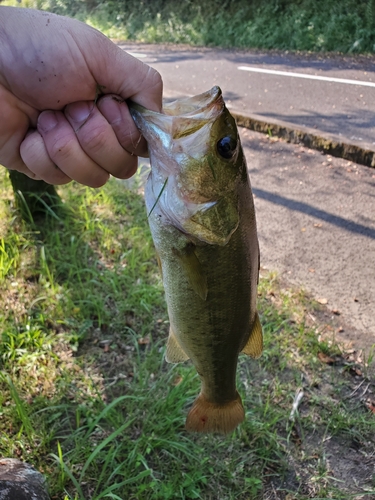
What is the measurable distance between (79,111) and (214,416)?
1389mm

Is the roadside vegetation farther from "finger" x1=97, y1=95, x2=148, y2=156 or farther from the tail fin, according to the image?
the tail fin

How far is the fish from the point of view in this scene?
1449 millimetres

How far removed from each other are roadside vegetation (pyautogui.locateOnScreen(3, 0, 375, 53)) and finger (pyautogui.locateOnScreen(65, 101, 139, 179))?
829cm

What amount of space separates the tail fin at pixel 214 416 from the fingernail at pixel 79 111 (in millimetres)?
1271

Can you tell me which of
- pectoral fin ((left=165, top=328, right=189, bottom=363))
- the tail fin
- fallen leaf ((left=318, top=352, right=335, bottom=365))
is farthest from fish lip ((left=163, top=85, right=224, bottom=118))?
fallen leaf ((left=318, top=352, right=335, bottom=365))

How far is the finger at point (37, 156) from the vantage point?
1559mm

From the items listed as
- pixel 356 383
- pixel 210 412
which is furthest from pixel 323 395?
pixel 210 412

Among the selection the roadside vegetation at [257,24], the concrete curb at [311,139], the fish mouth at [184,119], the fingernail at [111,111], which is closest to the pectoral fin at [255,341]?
the fish mouth at [184,119]

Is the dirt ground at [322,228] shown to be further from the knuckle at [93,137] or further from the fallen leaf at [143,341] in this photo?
the knuckle at [93,137]

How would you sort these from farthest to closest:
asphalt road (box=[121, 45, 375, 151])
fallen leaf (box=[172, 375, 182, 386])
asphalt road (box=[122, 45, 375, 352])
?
asphalt road (box=[121, 45, 375, 151]) < asphalt road (box=[122, 45, 375, 352]) < fallen leaf (box=[172, 375, 182, 386])

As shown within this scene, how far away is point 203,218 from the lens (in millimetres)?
1521

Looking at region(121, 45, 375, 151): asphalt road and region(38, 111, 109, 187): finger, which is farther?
region(121, 45, 375, 151): asphalt road

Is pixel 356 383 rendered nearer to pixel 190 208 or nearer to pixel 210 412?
pixel 210 412

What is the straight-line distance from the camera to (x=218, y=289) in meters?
1.60
